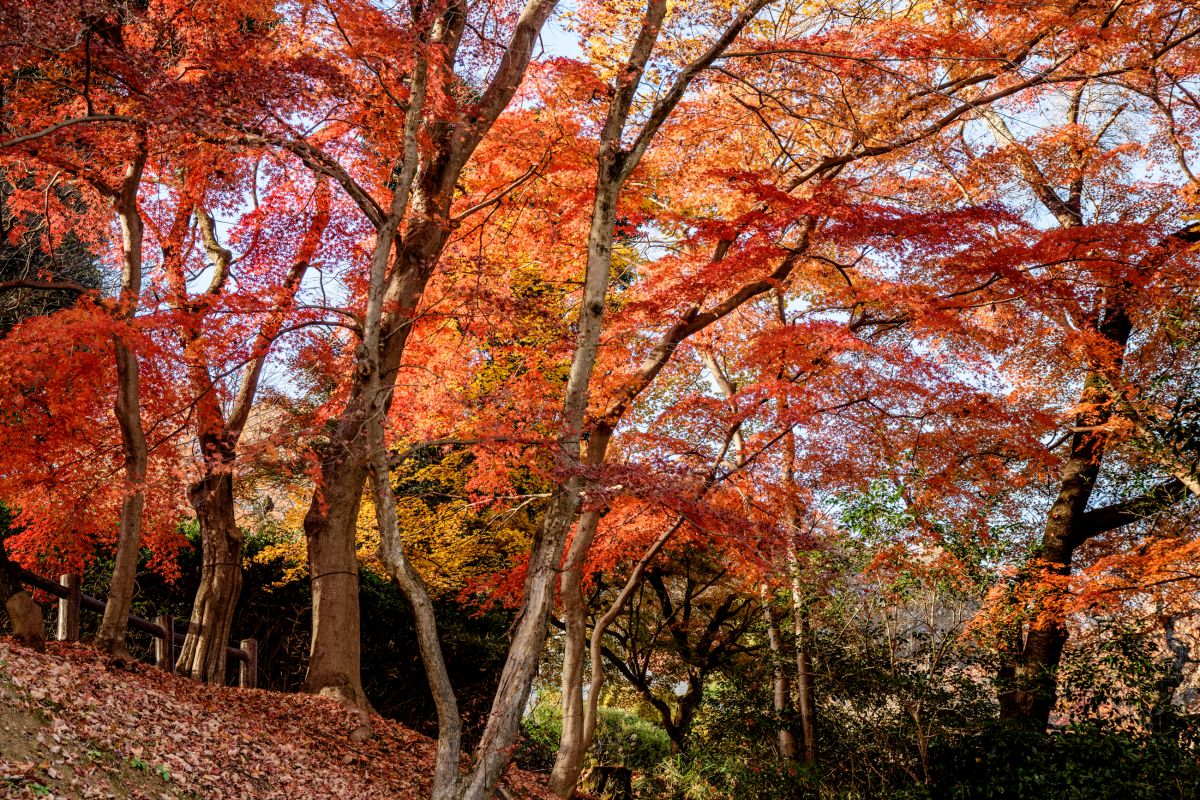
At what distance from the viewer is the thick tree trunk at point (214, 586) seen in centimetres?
881

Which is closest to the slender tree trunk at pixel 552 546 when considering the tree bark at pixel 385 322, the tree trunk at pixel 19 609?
the tree bark at pixel 385 322

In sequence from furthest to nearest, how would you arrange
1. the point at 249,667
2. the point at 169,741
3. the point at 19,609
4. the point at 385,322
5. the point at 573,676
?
the point at 249,667 → the point at 573,676 → the point at 385,322 → the point at 19,609 → the point at 169,741

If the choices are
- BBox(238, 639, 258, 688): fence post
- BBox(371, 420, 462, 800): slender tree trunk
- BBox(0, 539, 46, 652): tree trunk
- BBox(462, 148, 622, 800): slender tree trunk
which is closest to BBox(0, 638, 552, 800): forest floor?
BBox(0, 539, 46, 652): tree trunk

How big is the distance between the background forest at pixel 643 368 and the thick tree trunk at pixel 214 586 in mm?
46

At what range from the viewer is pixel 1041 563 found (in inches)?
413

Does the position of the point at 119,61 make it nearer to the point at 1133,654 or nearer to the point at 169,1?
the point at 169,1

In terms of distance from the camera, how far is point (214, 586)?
9008 mm

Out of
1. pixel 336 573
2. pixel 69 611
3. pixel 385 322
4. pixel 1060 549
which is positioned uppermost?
pixel 385 322

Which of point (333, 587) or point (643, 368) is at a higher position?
point (643, 368)

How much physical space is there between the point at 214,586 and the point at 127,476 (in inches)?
93.5

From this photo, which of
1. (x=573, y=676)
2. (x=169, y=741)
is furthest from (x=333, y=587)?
(x=573, y=676)

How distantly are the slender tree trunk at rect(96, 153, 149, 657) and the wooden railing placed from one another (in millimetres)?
594

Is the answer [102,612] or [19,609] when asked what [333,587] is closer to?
[102,612]

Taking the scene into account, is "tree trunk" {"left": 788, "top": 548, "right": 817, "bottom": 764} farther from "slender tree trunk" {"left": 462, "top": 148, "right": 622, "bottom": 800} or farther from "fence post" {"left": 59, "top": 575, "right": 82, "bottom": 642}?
"fence post" {"left": 59, "top": 575, "right": 82, "bottom": 642}
